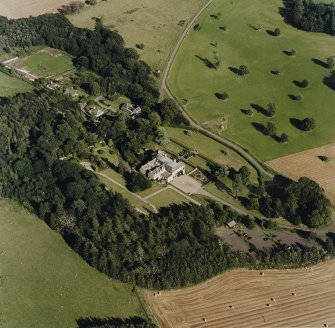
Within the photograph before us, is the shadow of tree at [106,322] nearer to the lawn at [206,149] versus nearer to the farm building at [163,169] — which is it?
the farm building at [163,169]

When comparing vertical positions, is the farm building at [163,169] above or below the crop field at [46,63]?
above

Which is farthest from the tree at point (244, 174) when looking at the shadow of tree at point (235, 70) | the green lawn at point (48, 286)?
the shadow of tree at point (235, 70)

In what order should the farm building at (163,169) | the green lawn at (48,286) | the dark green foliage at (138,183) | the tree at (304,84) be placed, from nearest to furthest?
the green lawn at (48,286), the dark green foliage at (138,183), the farm building at (163,169), the tree at (304,84)

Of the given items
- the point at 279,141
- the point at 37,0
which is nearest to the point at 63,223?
the point at 279,141

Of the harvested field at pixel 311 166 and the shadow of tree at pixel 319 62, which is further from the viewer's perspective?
the shadow of tree at pixel 319 62

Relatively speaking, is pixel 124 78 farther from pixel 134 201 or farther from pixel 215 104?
pixel 134 201

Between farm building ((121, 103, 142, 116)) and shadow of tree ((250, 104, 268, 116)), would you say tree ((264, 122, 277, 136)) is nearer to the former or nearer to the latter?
shadow of tree ((250, 104, 268, 116))
